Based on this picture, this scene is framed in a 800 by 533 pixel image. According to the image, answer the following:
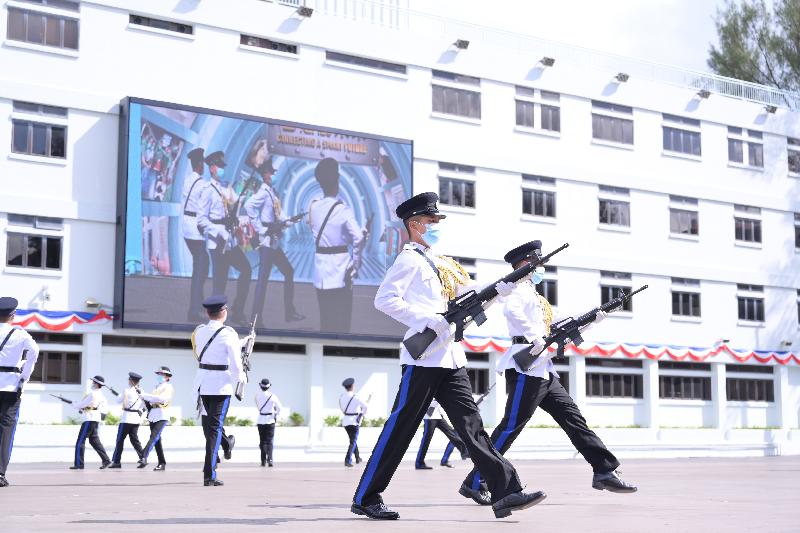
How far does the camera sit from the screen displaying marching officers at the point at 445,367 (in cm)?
Result: 882

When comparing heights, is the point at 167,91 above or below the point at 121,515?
above

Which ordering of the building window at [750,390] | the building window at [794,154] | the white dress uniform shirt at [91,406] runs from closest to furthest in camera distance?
1. the white dress uniform shirt at [91,406]
2. the building window at [750,390]
3. the building window at [794,154]

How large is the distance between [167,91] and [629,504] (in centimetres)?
2544

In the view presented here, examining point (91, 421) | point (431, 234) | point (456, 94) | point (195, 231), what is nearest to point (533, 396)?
point (431, 234)

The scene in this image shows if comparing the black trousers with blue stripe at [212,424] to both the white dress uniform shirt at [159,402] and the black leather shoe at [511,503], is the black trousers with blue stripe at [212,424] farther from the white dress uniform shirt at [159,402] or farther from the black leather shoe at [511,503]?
the white dress uniform shirt at [159,402]

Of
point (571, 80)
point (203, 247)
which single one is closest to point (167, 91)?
point (203, 247)

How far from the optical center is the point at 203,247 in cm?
3309

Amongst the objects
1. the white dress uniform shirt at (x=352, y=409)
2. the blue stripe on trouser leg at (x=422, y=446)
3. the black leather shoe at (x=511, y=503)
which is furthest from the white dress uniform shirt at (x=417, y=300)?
the white dress uniform shirt at (x=352, y=409)

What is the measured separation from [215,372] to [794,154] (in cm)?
4009

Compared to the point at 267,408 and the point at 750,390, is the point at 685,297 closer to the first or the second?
the point at 750,390

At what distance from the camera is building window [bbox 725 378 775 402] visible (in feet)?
153

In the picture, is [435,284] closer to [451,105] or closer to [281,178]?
[281,178]

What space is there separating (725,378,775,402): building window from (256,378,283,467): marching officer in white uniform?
80.9 ft

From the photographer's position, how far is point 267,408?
88.2 feet
